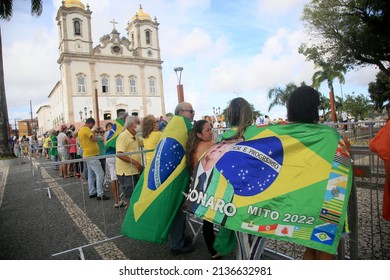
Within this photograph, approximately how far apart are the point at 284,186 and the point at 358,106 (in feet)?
139

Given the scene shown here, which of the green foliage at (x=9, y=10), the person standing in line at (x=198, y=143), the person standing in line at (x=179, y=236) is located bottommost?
the person standing in line at (x=179, y=236)

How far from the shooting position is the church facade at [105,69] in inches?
1442

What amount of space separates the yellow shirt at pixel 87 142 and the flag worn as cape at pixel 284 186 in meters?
4.28

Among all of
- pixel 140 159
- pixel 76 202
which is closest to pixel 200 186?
pixel 140 159

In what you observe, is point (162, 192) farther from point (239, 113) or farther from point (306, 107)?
point (306, 107)

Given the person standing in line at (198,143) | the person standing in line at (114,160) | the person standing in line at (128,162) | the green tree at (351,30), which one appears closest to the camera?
the person standing in line at (198,143)

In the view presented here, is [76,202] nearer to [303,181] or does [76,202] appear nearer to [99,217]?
[99,217]

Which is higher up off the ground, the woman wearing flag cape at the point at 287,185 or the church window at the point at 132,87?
the church window at the point at 132,87

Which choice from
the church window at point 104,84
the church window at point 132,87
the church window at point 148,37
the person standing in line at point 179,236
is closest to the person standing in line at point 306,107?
the person standing in line at point 179,236

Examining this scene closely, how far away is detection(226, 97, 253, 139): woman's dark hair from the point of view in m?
2.48

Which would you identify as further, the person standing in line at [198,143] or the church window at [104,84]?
the church window at [104,84]

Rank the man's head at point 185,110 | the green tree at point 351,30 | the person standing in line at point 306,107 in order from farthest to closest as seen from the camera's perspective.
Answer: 1. the green tree at point 351,30
2. the man's head at point 185,110
3. the person standing in line at point 306,107

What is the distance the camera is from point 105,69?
39562 millimetres

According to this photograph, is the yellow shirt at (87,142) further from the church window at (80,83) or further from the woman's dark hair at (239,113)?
the church window at (80,83)
